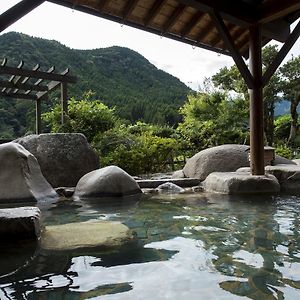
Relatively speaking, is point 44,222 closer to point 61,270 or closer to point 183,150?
point 61,270

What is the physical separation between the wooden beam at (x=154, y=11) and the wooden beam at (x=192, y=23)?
0.84m

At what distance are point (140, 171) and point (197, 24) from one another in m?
4.50

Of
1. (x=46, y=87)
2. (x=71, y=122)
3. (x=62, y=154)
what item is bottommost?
(x=62, y=154)

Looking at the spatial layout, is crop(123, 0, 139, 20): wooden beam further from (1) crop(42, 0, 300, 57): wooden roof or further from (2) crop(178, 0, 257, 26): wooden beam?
(2) crop(178, 0, 257, 26): wooden beam

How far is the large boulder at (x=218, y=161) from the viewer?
903 cm

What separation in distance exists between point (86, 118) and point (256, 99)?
18.5ft

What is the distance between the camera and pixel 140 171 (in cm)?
1051

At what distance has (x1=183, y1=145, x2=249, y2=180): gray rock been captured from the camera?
903cm

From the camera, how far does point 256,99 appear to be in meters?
7.01

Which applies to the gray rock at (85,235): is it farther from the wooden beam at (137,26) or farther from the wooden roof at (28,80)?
the wooden roof at (28,80)

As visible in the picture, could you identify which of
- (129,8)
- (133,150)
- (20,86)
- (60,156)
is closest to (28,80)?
(20,86)

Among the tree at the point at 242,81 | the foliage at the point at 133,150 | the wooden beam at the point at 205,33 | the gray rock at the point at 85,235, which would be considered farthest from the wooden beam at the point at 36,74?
the tree at the point at 242,81

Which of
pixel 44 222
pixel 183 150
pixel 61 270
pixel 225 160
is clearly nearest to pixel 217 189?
pixel 225 160

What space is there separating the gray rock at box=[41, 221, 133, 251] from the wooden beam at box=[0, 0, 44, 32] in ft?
6.97
